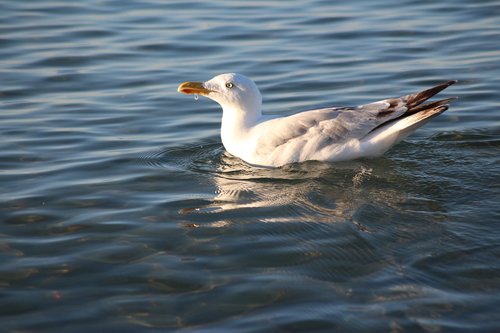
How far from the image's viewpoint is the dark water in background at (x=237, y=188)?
588 cm

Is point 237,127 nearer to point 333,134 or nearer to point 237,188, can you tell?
point 333,134

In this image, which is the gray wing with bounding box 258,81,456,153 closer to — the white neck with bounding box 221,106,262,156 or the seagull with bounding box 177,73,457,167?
the seagull with bounding box 177,73,457,167

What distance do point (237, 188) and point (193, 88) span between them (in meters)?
1.48

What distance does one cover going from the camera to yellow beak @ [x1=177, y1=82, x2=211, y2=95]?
364 inches

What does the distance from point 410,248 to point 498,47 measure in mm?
7224

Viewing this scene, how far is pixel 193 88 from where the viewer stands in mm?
9258

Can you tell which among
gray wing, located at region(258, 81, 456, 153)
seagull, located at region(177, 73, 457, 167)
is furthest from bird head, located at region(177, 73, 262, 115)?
gray wing, located at region(258, 81, 456, 153)

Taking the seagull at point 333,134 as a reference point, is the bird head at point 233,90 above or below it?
above

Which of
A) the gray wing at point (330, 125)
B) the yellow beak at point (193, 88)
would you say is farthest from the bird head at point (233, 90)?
the gray wing at point (330, 125)

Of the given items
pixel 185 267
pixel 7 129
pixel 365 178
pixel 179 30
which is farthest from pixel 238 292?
pixel 179 30

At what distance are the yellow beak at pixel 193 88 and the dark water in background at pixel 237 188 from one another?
25.1 inches

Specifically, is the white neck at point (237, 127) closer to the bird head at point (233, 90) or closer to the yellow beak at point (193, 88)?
the bird head at point (233, 90)

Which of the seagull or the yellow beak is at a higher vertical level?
the yellow beak

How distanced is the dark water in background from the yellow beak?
637 millimetres
